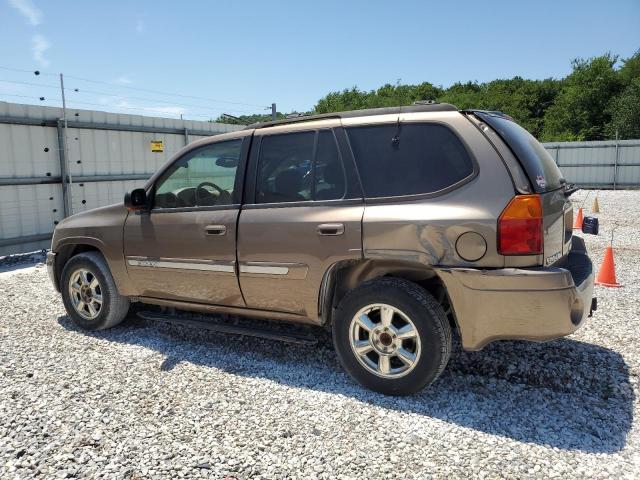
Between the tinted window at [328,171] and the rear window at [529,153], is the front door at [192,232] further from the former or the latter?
the rear window at [529,153]

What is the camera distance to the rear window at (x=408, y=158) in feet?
10.3

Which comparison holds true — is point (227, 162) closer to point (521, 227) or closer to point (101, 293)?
point (101, 293)

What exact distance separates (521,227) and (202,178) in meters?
2.63

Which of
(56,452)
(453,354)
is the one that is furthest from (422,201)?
(56,452)

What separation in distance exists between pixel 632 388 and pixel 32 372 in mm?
4530

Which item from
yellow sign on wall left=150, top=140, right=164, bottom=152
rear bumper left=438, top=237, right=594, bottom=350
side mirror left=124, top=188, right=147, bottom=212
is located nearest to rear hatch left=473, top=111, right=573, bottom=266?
rear bumper left=438, top=237, right=594, bottom=350

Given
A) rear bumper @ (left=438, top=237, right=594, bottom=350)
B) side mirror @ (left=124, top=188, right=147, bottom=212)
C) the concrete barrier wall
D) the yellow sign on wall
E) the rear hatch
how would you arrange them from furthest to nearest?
the yellow sign on wall
the concrete barrier wall
side mirror @ (left=124, top=188, right=147, bottom=212)
the rear hatch
rear bumper @ (left=438, top=237, right=594, bottom=350)

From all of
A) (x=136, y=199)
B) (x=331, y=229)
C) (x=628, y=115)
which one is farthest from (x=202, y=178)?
(x=628, y=115)

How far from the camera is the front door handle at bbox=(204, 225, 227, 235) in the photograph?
3.88 metres

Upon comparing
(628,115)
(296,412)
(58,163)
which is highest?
(628,115)

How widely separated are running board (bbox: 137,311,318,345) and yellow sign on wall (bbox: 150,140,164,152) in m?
8.17

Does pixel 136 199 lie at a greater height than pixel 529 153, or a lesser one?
lesser

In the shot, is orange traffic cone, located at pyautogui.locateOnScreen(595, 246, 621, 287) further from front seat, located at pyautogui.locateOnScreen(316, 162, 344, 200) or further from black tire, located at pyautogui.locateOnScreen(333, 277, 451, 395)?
front seat, located at pyautogui.locateOnScreen(316, 162, 344, 200)

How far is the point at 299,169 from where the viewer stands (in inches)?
146
